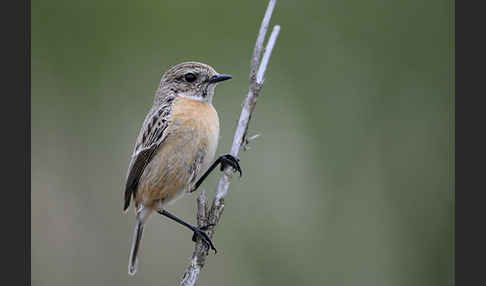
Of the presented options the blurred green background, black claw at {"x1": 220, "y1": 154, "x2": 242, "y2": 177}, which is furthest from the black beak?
the blurred green background

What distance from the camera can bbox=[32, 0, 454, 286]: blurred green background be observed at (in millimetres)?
6566

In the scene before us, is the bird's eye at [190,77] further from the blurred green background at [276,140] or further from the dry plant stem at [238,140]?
the blurred green background at [276,140]

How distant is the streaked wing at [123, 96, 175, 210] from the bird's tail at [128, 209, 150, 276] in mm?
179

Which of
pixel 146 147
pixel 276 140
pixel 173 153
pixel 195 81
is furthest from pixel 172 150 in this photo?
pixel 276 140

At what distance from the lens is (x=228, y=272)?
21.1ft

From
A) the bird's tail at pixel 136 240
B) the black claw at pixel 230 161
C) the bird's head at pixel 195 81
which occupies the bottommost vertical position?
the bird's tail at pixel 136 240

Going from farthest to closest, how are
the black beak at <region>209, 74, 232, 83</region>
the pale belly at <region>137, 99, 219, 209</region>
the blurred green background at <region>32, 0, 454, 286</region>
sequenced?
the blurred green background at <region>32, 0, 454, 286</region>
the black beak at <region>209, 74, 232, 83</region>
the pale belly at <region>137, 99, 219, 209</region>

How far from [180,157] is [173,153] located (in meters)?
0.09

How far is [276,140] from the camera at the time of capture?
741 centimetres

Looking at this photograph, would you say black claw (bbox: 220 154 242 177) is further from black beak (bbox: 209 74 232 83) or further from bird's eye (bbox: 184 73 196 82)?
bird's eye (bbox: 184 73 196 82)

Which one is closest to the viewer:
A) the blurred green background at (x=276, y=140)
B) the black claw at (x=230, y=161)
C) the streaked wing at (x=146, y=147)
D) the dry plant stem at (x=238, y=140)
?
the dry plant stem at (x=238, y=140)

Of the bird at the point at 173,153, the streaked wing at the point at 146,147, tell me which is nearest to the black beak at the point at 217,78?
the bird at the point at 173,153

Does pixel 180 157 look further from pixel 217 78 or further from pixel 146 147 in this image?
pixel 217 78

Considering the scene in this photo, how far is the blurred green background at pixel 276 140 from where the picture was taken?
657 centimetres
